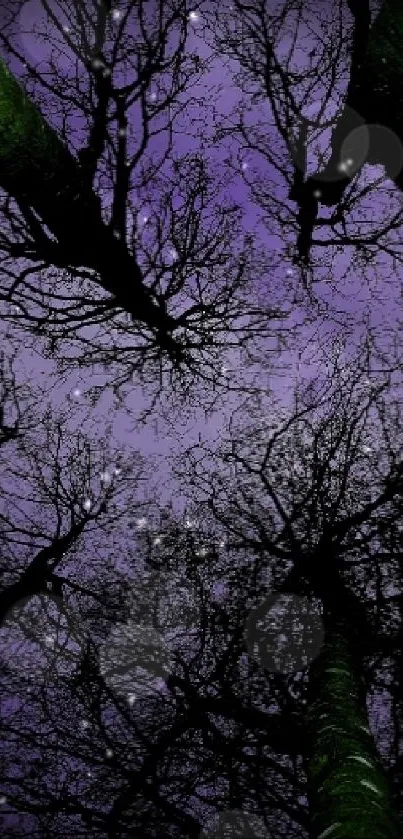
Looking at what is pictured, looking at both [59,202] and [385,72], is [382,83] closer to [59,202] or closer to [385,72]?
[385,72]

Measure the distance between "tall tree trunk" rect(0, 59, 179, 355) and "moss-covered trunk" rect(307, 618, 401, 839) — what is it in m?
4.33

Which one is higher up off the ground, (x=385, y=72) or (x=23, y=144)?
(x=385, y=72)

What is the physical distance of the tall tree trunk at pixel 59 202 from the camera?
12.9ft

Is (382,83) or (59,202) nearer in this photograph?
(382,83)

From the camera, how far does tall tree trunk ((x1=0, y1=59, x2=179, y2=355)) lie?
393cm

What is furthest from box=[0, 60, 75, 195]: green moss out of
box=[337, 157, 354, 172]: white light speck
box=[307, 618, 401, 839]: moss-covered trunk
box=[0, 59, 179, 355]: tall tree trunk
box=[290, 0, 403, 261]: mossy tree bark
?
box=[307, 618, 401, 839]: moss-covered trunk

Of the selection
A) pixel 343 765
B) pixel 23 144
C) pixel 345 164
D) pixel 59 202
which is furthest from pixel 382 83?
pixel 343 765

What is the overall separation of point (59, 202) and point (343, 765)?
4744 mm

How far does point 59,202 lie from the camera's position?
16.0ft

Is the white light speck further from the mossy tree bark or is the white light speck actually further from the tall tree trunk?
the tall tree trunk

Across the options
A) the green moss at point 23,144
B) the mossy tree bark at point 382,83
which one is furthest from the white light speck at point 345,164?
the green moss at point 23,144

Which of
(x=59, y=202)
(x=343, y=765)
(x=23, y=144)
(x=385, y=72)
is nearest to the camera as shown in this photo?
(x=343, y=765)

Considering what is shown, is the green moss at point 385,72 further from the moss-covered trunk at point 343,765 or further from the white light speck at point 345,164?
the moss-covered trunk at point 343,765

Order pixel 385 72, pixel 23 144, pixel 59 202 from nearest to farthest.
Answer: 1. pixel 385 72
2. pixel 23 144
3. pixel 59 202
